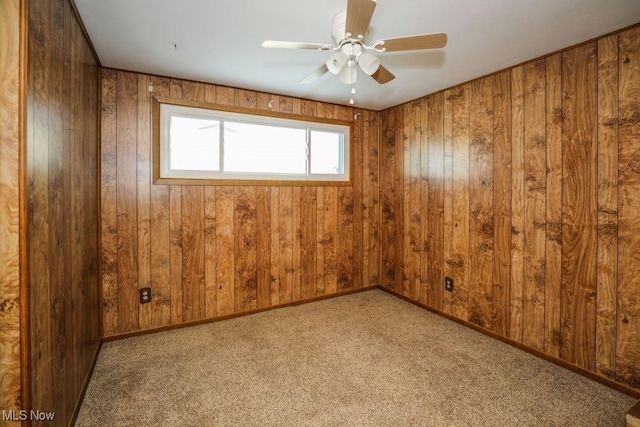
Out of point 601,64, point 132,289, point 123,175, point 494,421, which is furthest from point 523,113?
point 132,289

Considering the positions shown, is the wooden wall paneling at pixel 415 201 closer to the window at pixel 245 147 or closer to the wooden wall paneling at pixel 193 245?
the window at pixel 245 147

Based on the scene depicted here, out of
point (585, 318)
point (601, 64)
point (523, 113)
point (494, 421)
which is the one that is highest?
point (601, 64)

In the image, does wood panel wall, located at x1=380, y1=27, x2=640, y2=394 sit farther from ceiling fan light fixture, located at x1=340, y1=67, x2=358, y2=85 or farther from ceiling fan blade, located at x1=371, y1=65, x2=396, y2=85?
ceiling fan light fixture, located at x1=340, y1=67, x2=358, y2=85

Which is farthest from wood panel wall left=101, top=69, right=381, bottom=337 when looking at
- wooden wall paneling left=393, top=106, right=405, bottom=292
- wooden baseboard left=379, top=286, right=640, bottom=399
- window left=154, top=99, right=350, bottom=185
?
wooden baseboard left=379, top=286, right=640, bottom=399

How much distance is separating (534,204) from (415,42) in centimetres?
178

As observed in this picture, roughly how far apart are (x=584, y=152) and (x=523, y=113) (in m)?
0.58

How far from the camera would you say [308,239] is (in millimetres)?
3656

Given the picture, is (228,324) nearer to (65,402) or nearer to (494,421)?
(65,402)

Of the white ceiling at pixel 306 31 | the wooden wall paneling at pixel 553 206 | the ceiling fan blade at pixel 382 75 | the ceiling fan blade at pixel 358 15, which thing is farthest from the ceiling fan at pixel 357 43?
the wooden wall paneling at pixel 553 206

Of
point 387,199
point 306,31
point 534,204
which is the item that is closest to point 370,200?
point 387,199

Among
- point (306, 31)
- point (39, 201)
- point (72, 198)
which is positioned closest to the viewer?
point (39, 201)

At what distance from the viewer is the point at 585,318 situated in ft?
7.16

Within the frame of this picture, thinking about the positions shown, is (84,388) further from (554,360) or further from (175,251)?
(554,360)

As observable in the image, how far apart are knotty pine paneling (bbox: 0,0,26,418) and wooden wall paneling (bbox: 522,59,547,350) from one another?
3.22 m
